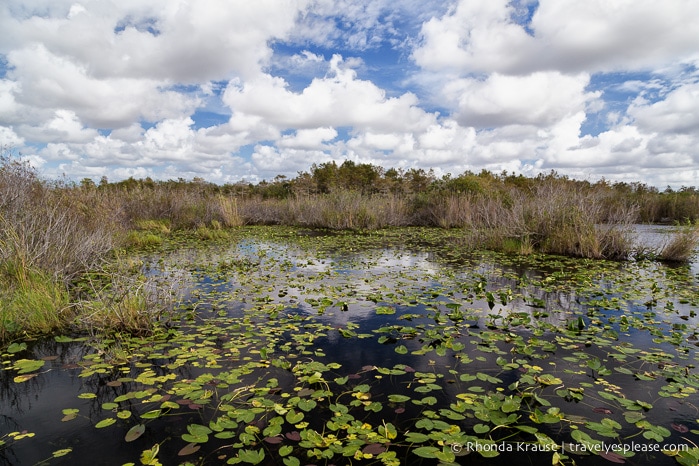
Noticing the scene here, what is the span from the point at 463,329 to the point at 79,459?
4454 millimetres

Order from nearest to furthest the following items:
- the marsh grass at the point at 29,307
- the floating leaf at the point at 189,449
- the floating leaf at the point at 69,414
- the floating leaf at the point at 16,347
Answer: the floating leaf at the point at 189,449
the floating leaf at the point at 69,414
the floating leaf at the point at 16,347
the marsh grass at the point at 29,307

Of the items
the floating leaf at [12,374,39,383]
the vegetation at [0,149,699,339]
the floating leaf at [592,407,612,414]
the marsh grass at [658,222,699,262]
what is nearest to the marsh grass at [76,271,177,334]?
the vegetation at [0,149,699,339]

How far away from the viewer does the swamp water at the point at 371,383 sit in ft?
8.95

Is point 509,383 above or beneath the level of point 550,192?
beneath

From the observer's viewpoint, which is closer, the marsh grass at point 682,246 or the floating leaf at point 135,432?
the floating leaf at point 135,432

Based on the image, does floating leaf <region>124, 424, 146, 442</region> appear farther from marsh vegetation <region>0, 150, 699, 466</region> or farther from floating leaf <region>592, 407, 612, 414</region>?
floating leaf <region>592, 407, 612, 414</region>

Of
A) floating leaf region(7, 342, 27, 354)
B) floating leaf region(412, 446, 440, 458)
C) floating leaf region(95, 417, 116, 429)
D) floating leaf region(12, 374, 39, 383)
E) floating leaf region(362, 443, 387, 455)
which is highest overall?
floating leaf region(7, 342, 27, 354)

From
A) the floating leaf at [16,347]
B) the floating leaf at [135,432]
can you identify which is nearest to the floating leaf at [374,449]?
the floating leaf at [135,432]

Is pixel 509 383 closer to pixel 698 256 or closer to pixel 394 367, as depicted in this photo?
pixel 394 367

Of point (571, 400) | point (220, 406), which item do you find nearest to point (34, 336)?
point (220, 406)

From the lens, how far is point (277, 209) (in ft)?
75.3

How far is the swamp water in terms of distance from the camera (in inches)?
107

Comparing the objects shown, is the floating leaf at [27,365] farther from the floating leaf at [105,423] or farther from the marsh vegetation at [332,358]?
the floating leaf at [105,423]

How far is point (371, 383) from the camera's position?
12.1ft
